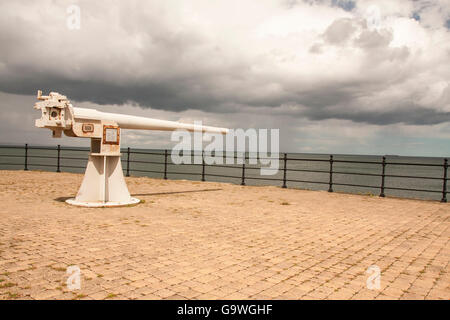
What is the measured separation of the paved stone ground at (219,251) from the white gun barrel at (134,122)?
2.01 m

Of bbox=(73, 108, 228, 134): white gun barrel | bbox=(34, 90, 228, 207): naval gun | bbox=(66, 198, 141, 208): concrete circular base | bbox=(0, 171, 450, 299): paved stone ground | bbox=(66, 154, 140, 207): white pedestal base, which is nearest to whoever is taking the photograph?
bbox=(0, 171, 450, 299): paved stone ground

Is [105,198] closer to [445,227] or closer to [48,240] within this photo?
[48,240]

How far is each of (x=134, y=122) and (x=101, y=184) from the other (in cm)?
173

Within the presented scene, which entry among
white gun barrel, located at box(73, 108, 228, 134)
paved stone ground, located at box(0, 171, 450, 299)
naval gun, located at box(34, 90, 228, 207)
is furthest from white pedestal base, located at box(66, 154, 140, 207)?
white gun barrel, located at box(73, 108, 228, 134)

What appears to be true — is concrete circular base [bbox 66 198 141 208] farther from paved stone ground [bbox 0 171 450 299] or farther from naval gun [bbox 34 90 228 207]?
paved stone ground [bbox 0 171 450 299]

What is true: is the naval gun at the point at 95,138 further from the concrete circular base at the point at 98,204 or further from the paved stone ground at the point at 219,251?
the paved stone ground at the point at 219,251

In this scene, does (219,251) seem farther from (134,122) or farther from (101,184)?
(134,122)

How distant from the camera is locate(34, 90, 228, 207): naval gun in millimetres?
7012

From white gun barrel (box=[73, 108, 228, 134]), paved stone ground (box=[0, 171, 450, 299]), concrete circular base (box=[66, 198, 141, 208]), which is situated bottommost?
Result: paved stone ground (box=[0, 171, 450, 299])

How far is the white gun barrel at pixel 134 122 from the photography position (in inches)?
290

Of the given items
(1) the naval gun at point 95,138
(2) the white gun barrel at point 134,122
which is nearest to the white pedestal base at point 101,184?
(1) the naval gun at point 95,138

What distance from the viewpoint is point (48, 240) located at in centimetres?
461
